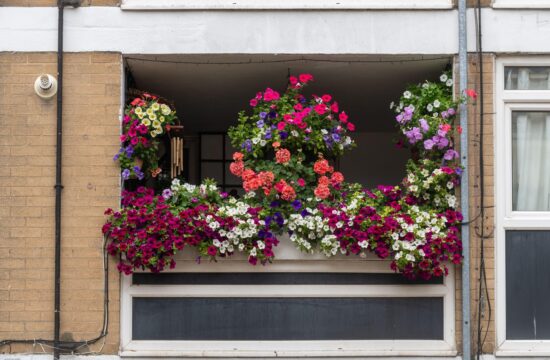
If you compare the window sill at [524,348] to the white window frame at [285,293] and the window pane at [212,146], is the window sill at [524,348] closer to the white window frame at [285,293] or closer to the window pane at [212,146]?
the white window frame at [285,293]

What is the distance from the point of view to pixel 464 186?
6.25m

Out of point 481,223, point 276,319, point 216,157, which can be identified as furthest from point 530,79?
point 216,157

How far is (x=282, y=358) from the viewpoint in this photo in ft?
20.5

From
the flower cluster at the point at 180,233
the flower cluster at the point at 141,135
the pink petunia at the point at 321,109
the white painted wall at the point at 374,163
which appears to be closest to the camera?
the flower cluster at the point at 180,233

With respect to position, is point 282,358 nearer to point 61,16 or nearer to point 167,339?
point 167,339

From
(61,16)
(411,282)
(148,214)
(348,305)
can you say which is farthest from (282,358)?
(61,16)

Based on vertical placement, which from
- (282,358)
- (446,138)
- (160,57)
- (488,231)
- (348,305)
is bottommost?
(282,358)

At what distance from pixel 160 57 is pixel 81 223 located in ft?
5.34

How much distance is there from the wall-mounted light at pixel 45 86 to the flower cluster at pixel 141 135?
0.65m

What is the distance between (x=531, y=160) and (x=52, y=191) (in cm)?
427

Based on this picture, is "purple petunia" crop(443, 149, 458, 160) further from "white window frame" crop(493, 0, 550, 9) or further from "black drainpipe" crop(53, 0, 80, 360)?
"black drainpipe" crop(53, 0, 80, 360)

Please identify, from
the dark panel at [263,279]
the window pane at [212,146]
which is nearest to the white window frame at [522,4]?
the dark panel at [263,279]

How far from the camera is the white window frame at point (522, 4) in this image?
6312 millimetres

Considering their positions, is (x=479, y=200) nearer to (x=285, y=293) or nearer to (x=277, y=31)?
(x=285, y=293)
